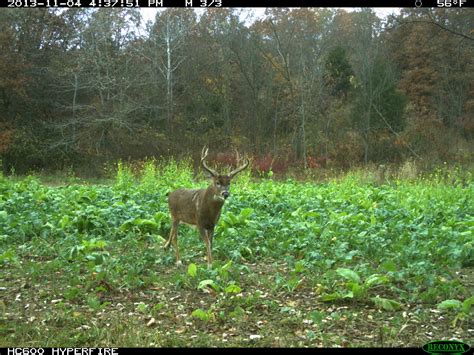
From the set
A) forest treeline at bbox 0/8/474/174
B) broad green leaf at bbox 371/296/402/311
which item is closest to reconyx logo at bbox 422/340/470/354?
broad green leaf at bbox 371/296/402/311

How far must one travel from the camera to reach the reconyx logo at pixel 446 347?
349cm

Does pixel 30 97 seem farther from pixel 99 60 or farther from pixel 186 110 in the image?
pixel 186 110

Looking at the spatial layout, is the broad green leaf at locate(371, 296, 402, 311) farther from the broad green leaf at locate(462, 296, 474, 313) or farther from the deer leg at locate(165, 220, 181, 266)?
the deer leg at locate(165, 220, 181, 266)

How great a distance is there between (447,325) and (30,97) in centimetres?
2477

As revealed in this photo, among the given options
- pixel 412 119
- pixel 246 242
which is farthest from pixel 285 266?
pixel 412 119

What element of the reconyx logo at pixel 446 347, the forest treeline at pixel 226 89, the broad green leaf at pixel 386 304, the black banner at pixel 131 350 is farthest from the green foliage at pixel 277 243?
the forest treeline at pixel 226 89

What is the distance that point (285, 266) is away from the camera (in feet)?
19.6

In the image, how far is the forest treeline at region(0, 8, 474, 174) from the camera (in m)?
24.9

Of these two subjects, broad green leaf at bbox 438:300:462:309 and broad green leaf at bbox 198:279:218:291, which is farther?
broad green leaf at bbox 198:279:218:291

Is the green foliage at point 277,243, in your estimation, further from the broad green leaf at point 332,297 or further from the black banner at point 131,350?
the black banner at point 131,350

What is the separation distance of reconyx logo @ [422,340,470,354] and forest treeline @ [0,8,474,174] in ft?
67.6

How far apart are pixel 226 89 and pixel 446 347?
25.9m

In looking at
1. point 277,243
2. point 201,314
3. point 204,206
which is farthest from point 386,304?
point 204,206

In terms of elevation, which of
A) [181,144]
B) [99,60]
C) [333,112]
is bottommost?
[181,144]
